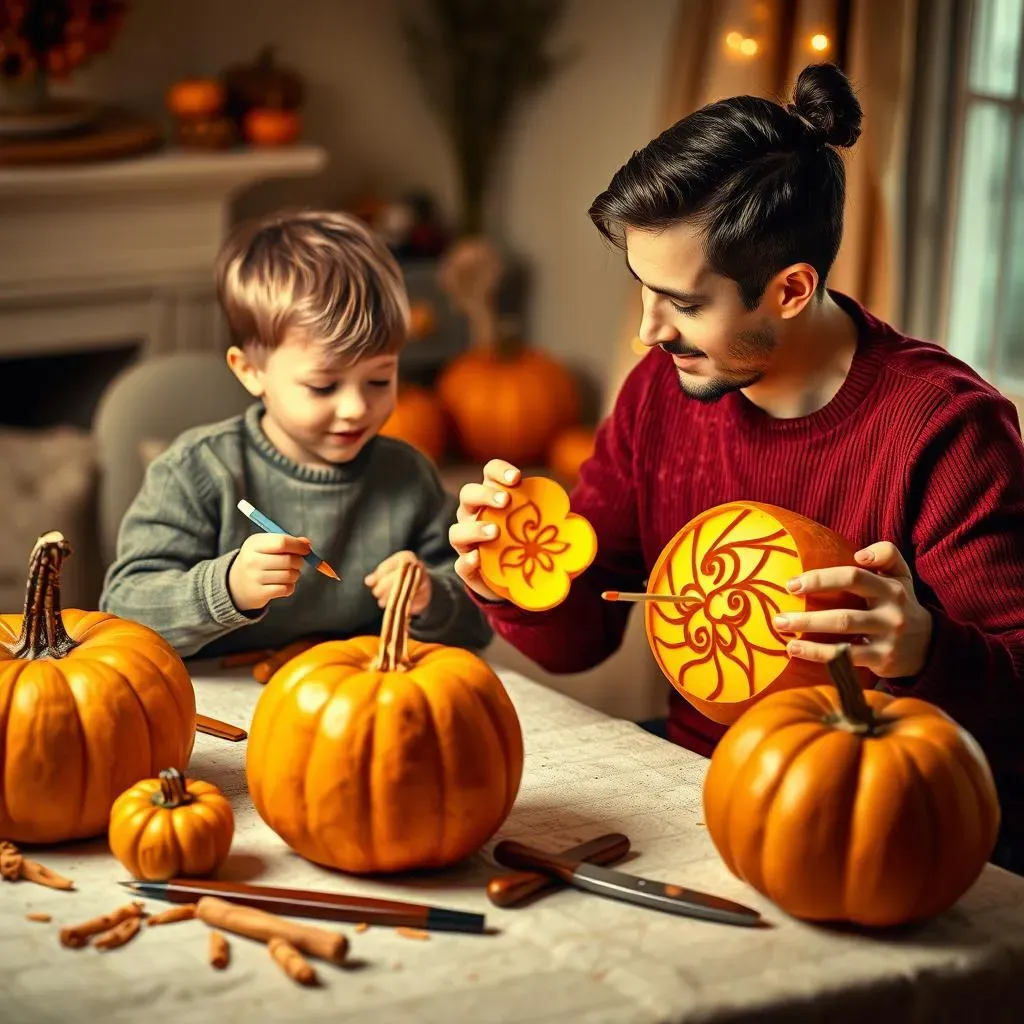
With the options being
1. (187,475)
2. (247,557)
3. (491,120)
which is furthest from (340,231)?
(491,120)

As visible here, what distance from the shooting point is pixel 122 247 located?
11.0 ft

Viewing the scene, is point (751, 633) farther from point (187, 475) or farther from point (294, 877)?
point (187, 475)

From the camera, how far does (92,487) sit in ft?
9.31

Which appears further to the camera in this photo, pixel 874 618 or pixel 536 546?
pixel 536 546

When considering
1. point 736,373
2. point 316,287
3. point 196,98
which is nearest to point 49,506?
point 196,98

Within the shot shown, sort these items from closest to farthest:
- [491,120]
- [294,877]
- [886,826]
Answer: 1. [886,826]
2. [294,877]
3. [491,120]

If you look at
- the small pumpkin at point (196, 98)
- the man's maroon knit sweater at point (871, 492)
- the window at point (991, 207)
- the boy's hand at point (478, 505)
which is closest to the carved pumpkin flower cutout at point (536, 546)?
the boy's hand at point (478, 505)

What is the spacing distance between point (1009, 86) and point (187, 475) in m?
1.73

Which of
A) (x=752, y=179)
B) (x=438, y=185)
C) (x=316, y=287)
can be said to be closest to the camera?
(x=752, y=179)

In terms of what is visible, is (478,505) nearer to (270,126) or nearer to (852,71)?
(852,71)

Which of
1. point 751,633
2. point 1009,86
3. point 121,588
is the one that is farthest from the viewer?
point 1009,86

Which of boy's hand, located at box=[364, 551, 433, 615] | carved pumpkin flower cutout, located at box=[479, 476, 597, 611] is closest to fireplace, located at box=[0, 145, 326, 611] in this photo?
boy's hand, located at box=[364, 551, 433, 615]

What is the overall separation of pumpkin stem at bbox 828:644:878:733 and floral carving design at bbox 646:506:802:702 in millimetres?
202

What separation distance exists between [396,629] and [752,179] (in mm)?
618
